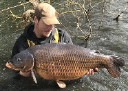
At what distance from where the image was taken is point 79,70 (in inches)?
111

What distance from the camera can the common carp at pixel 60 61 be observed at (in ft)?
8.82

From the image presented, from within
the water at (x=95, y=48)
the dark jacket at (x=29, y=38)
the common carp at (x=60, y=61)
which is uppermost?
the dark jacket at (x=29, y=38)

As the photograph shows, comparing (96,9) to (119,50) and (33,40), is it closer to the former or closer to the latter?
(119,50)

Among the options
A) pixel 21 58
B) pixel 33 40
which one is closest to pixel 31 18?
pixel 33 40

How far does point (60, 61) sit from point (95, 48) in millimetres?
2651

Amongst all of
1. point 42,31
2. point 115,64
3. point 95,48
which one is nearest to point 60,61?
point 42,31

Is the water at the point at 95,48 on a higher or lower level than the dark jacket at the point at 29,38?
lower

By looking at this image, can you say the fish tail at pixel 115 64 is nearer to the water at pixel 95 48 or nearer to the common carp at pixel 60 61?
the common carp at pixel 60 61

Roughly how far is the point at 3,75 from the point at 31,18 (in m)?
3.99

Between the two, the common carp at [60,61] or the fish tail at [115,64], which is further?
the fish tail at [115,64]

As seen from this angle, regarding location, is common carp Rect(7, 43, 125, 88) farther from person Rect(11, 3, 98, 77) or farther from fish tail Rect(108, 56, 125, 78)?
person Rect(11, 3, 98, 77)

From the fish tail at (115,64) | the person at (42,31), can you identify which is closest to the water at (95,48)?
the person at (42,31)

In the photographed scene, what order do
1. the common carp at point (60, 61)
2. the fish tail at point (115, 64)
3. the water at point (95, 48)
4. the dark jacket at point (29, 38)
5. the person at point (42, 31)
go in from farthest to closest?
1. the water at point (95, 48)
2. the dark jacket at point (29, 38)
3. the person at point (42, 31)
4. the fish tail at point (115, 64)
5. the common carp at point (60, 61)

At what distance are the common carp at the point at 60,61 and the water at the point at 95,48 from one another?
2.82 ft
